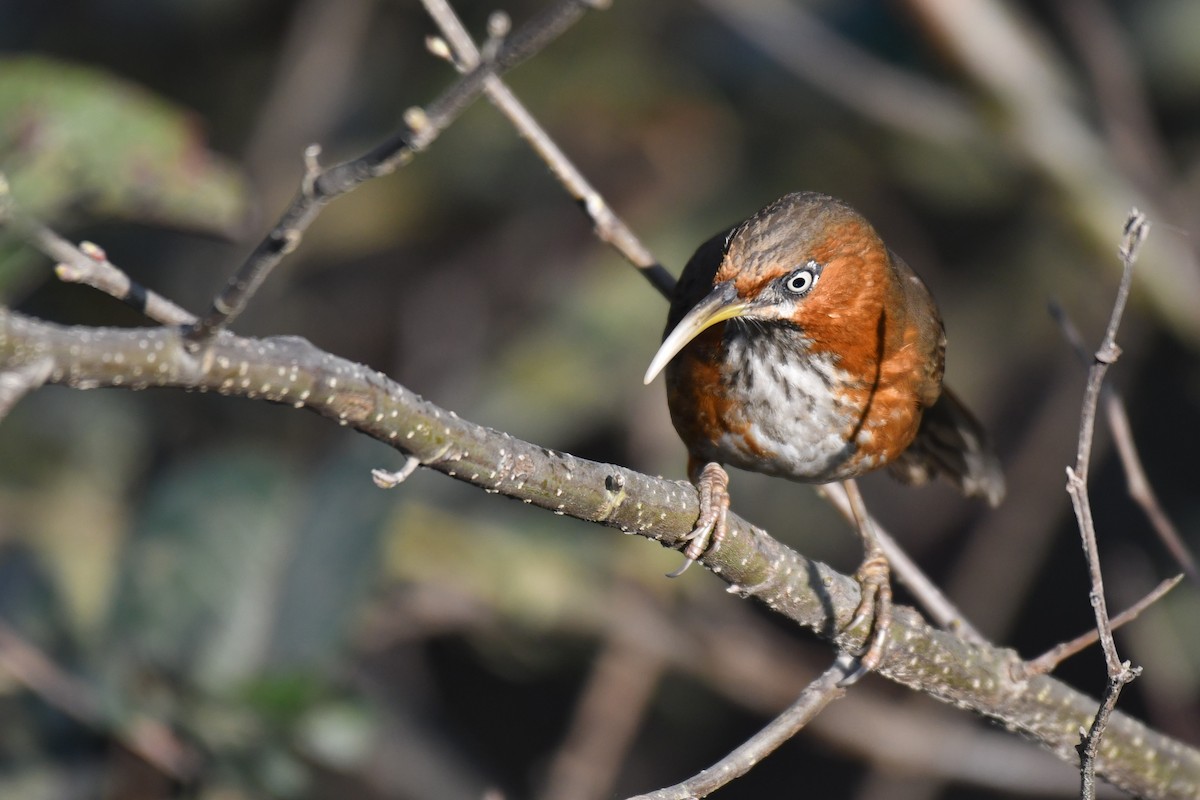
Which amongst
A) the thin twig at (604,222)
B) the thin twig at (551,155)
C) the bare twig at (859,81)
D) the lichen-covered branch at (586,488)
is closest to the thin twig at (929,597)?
the thin twig at (604,222)

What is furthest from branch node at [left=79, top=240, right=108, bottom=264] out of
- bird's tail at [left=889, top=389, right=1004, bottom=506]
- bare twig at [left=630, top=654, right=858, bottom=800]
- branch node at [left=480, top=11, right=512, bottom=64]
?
bird's tail at [left=889, top=389, right=1004, bottom=506]

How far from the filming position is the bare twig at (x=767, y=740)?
2.64 meters

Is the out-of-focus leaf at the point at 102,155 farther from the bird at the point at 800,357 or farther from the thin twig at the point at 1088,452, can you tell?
the thin twig at the point at 1088,452

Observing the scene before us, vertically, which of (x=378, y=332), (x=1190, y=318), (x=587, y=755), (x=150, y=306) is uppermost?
(x=378, y=332)

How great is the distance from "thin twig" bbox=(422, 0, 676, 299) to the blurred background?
1.42m

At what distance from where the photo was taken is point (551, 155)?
11.7 ft

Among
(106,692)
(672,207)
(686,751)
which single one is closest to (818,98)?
(672,207)

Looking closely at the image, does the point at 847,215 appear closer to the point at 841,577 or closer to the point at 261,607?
the point at 841,577

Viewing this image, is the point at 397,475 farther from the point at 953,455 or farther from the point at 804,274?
the point at 953,455

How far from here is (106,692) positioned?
4.23 m

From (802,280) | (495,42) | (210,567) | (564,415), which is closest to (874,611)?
(802,280)

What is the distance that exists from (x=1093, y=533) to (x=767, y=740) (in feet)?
2.46

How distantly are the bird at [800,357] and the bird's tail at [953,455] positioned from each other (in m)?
0.49

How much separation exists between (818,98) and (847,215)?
11.2 ft
